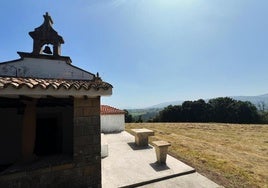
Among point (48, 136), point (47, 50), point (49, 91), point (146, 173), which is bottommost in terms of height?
point (146, 173)

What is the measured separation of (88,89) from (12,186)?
2519mm

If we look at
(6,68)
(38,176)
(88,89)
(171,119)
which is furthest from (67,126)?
(171,119)

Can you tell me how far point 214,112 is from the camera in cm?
4222

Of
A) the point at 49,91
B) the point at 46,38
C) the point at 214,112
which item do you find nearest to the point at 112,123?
the point at 46,38

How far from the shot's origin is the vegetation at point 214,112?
3991cm

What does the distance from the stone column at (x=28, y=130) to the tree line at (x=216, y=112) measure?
34.4 metres

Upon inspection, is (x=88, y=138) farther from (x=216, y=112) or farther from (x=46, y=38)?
(x=216, y=112)

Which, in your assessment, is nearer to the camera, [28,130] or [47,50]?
[28,130]

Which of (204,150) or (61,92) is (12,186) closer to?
(61,92)

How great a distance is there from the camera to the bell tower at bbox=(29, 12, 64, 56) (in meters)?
8.15

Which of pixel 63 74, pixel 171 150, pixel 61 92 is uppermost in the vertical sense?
pixel 63 74

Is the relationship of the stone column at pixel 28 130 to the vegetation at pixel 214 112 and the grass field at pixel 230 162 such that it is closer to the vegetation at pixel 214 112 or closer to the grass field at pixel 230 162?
the grass field at pixel 230 162

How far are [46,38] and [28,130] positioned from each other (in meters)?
5.29

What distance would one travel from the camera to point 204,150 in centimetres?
980
